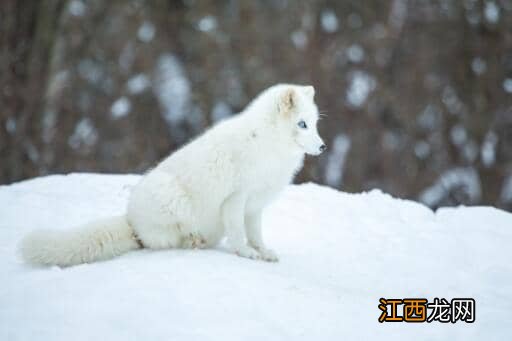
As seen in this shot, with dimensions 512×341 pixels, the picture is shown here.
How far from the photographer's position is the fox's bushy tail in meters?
4.82

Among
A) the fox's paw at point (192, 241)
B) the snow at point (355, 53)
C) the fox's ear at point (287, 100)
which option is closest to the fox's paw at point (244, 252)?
the fox's paw at point (192, 241)

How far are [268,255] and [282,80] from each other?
12187 mm

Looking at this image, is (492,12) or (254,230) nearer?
(254,230)

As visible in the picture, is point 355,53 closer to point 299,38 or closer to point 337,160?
point 299,38

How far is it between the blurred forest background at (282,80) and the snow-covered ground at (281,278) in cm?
776

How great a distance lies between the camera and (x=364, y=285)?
5.24 m

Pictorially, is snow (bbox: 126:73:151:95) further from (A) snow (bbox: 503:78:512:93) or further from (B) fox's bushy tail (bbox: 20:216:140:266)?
(B) fox's bushy tail (bbox: 20:216:140:266)

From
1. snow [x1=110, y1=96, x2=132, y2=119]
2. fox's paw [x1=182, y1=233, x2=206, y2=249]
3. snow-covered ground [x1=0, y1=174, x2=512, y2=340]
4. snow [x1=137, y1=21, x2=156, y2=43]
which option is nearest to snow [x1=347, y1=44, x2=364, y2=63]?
snow [x1=137, y1=21, x2=156, y2=43]

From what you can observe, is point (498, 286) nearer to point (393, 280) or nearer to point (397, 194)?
point (393, 280)

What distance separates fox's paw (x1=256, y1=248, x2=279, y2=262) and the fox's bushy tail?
3.68ft

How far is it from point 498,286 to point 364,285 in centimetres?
127

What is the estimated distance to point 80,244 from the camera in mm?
4945

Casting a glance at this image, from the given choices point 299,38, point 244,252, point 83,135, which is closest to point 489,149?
point 299,38

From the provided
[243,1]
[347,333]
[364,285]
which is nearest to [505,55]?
[243,1]
